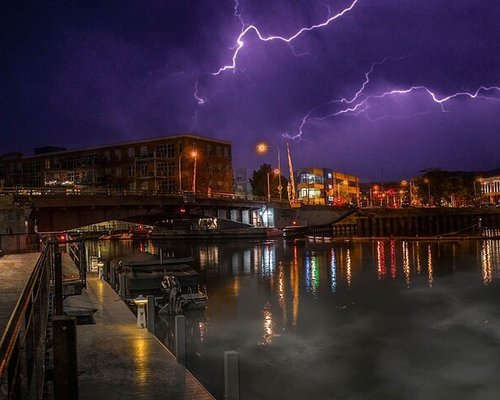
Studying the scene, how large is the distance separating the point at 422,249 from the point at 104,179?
76421 millimetres

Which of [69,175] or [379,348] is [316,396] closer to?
[379,348]

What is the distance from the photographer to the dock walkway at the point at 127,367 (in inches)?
404

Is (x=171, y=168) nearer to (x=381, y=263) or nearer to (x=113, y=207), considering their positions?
(x=113, y=207)

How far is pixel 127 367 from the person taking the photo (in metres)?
11.8

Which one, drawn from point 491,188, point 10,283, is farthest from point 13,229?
point 491,188

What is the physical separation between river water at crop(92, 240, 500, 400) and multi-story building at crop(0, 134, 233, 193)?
217 feet

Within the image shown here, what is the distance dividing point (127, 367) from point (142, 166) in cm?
10449

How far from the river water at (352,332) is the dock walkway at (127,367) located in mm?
Result: 3075

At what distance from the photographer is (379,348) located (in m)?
20.4

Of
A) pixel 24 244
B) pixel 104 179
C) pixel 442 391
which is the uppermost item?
pixel 104 179

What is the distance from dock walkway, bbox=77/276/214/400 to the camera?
10.2m

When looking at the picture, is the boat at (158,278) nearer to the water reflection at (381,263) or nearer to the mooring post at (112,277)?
the mooring post at (112,277)

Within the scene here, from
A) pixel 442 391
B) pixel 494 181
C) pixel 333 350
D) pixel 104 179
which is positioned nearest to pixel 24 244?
pixel 333 350

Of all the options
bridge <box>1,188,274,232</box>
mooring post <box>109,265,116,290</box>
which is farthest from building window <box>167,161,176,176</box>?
mooring post <box>109,265,116,290</box>
